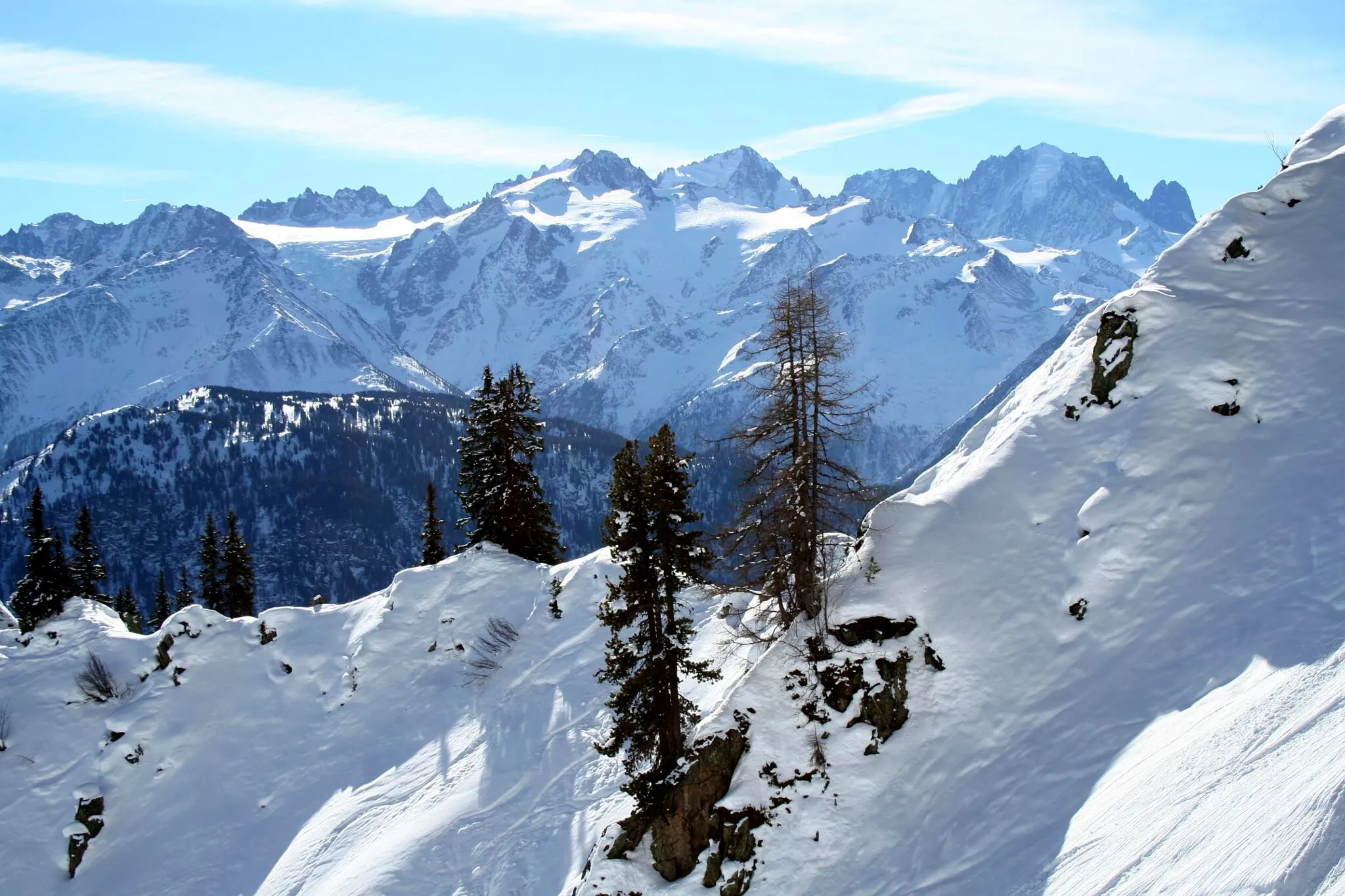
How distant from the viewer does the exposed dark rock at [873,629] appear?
22.0m

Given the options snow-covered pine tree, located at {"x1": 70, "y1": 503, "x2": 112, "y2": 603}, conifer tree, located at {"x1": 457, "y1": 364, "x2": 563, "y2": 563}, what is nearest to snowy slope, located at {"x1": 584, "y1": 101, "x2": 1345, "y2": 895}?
conifer tree, located at {"x1": 457, "y1": 364, "x2": 563, "y2": 563}

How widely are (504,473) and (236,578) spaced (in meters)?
24.1

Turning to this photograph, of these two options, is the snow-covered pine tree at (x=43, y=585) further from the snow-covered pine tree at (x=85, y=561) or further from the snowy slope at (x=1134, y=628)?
the snowy slope at (x=1134, y=628)

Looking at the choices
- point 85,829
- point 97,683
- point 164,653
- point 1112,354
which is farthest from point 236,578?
point 1112,354

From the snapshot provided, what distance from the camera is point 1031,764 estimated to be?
18.3m

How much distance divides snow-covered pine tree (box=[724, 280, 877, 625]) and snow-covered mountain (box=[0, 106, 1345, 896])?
1.47 m

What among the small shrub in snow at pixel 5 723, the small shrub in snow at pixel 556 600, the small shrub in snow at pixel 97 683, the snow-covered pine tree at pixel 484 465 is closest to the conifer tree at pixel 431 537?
the snow-covered pine tree at pixel 484 465

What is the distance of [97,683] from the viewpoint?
37438 mm

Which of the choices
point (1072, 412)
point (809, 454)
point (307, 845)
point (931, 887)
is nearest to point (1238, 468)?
point (1072, 412)

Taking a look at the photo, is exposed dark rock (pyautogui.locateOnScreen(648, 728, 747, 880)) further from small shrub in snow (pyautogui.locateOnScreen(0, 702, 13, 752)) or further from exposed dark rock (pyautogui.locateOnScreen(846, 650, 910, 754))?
small shrub in snow (pyautogui.locateOnScreen(0, 702, 13, 752))

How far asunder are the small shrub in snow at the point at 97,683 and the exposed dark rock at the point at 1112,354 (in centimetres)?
3969

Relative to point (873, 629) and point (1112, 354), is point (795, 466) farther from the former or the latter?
point (1112, 354)

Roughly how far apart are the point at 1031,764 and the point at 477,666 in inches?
971

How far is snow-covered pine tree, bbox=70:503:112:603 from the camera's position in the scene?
152ft
